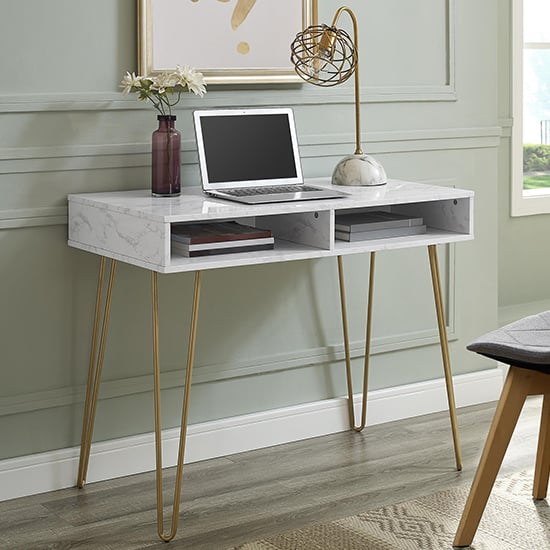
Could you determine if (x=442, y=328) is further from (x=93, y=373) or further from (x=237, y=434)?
(x=93, y=373)

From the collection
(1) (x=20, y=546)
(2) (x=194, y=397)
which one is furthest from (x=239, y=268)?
(1) (x=20, y=546)

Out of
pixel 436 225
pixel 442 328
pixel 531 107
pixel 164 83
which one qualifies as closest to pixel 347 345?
pixel 442 328

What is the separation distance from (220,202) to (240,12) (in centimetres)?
69

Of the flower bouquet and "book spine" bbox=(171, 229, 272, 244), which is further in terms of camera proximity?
the flower bouquet

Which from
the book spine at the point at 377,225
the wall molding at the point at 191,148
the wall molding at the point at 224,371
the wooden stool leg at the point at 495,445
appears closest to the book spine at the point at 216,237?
the book spine at the point at 377,225

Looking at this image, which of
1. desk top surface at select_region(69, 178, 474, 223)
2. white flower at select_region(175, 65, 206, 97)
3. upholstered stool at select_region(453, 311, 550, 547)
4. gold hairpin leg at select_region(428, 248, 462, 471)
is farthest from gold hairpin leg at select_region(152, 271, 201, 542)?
gold hairpin leg at select_region(428, 248, 462, 471)

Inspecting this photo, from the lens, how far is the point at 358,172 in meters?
2.96

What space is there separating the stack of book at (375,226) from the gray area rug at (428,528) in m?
0.73

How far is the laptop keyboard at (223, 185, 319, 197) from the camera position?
274 cm

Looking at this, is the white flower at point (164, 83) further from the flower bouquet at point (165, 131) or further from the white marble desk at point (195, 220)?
the white marble desk at point (195, 220)

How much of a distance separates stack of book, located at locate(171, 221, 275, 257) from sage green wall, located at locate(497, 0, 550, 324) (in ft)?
6.31

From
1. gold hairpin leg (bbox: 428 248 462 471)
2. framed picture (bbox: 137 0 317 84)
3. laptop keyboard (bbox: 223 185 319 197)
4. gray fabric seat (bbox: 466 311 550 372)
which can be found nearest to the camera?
gray fabric seat (bbox: 466 311 550 372)

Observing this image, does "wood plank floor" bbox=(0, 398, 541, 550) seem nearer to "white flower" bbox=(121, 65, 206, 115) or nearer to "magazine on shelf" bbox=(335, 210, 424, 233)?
"magazine on shelf" bbox=(335, 210, 424, 233)

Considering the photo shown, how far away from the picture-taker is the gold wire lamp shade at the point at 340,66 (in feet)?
9.74
